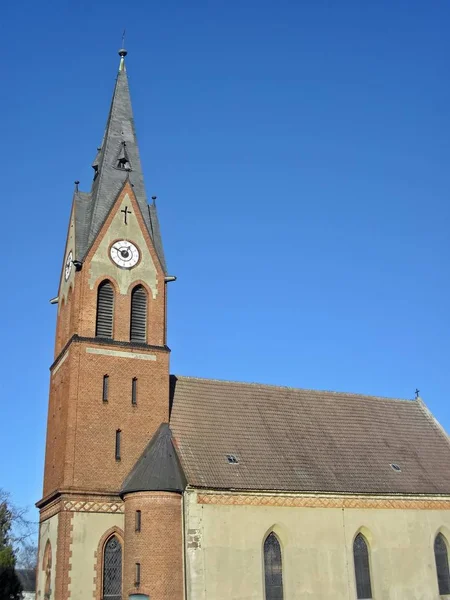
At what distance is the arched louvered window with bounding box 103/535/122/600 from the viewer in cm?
2845

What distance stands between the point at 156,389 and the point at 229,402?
4.72 m

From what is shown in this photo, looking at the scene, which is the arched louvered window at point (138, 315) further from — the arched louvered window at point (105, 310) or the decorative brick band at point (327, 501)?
the decorative brick band at point (327, 501)

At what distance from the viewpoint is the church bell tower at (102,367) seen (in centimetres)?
2908

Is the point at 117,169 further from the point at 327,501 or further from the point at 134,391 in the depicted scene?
the point at 327,501

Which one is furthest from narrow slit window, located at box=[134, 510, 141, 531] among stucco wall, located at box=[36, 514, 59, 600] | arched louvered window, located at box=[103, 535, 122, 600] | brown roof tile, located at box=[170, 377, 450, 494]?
stucco wall, located at box=[36, 514, 59, 600]

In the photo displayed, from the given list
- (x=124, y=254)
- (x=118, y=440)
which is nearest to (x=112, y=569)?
(x=118, y=440)

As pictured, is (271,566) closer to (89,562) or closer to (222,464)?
(222,464)

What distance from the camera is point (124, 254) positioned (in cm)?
3466

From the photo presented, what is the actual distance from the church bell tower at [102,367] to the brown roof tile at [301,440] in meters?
2.55

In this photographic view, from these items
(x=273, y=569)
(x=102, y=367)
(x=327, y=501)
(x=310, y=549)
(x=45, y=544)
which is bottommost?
(x=273, y=569)

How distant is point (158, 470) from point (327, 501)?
840cm

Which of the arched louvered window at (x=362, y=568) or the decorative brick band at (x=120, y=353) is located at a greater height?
the decorative brick band at (x=120, y=353)

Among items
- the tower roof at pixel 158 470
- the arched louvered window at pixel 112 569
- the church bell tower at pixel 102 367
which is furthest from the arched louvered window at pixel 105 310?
the arched louvered window at pixel 112 569

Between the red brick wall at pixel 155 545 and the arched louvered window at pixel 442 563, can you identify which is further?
the arched louvered window at pixel 442 563
